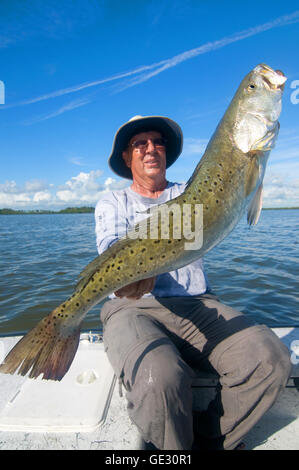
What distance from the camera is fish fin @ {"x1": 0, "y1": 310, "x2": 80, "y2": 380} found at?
236 cm

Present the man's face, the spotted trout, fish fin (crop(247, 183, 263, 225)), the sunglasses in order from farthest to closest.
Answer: the sunglasses → the man's face → fish fin (crop(247, 183, 263, 225)) → the spotted trout

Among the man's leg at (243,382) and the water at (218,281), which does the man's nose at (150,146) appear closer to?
the man's leg at (243,382)

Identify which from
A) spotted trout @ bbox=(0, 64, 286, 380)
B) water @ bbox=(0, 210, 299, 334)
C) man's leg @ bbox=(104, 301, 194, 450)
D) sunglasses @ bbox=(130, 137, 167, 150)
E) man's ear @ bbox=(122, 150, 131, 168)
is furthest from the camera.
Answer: water @ bbox=(0, 210, 299, 334)

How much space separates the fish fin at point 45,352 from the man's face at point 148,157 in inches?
93.6

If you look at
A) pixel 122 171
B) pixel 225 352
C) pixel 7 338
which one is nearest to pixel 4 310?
pixel 7 338

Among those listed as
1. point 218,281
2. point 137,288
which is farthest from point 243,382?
point 218,281

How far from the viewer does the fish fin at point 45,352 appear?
2.36 m

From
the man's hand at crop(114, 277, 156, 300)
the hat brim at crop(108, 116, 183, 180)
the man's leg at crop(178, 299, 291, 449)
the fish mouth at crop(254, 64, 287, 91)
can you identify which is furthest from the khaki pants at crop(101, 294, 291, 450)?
the hat brim at crop(108, 116, 183, 180)

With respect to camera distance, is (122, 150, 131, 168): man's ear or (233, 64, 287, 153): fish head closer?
(233, 64, 287, 153): fish head

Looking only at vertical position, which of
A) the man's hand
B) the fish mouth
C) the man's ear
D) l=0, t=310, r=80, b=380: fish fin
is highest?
the fish mouth

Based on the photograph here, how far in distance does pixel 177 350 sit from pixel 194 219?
48.7 inches

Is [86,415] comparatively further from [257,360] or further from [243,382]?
[257,360]

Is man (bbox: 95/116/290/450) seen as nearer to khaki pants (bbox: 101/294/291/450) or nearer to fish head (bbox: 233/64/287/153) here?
khaki pants (bbox: 101/294/291/450)

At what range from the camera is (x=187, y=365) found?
263cm
